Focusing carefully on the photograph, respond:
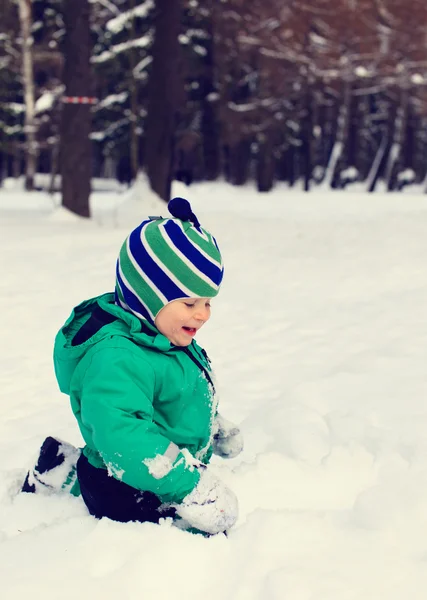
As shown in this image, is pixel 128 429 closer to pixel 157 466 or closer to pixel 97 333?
pixel 157 466

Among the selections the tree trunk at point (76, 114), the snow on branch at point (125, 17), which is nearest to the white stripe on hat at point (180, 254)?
the tree trunk at point (76, 114)

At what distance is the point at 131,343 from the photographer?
220 cm

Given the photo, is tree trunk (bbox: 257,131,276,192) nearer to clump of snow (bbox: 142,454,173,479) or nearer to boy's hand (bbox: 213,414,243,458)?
boy's hand (bbox: 213,414,243,458)

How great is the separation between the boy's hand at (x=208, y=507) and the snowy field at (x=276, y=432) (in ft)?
0.20

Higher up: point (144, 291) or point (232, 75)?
point (232, 75)

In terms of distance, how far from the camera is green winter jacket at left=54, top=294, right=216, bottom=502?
2057 millimetres

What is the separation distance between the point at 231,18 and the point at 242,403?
2361 centimetres

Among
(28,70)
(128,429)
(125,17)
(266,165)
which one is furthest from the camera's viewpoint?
(266,165)

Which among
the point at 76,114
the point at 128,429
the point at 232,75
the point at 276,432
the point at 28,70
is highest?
the point at 232,75

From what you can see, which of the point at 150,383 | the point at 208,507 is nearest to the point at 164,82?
the point at 150,383

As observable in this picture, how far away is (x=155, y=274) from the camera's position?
2242mm

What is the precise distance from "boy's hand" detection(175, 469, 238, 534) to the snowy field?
0.06m

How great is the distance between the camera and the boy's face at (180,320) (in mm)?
2279

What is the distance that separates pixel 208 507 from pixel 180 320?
24.0 inches
